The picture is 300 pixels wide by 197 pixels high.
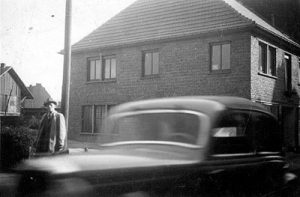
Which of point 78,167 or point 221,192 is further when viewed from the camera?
point 221,192

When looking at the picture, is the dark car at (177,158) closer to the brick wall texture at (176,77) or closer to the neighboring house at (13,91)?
the brick wall texture at (176,77)

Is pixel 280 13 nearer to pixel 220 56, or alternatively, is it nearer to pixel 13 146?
pixel 220 56

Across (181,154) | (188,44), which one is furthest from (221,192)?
(188,44)

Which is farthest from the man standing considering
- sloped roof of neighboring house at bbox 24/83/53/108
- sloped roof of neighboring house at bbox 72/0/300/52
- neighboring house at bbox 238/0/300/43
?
sloped roof of neighboring house at bbox 24/83/53/108

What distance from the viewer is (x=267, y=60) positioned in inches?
678

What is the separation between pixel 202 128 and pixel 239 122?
0.68 metres

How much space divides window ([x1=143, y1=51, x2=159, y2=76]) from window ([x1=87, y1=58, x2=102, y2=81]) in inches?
110

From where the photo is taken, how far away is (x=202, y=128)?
401 centimetres

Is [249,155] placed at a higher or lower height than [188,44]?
lower

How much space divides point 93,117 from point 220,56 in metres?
7.41

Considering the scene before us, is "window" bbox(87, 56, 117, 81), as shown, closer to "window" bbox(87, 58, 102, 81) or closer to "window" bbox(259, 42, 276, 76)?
"window" bbox(87, 58, 102, 81)

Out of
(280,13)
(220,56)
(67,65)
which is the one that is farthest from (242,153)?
(280,13)

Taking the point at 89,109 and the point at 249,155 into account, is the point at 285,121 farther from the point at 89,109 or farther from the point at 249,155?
the point at 249,155

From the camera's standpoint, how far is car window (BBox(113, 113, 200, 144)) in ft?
13.4
